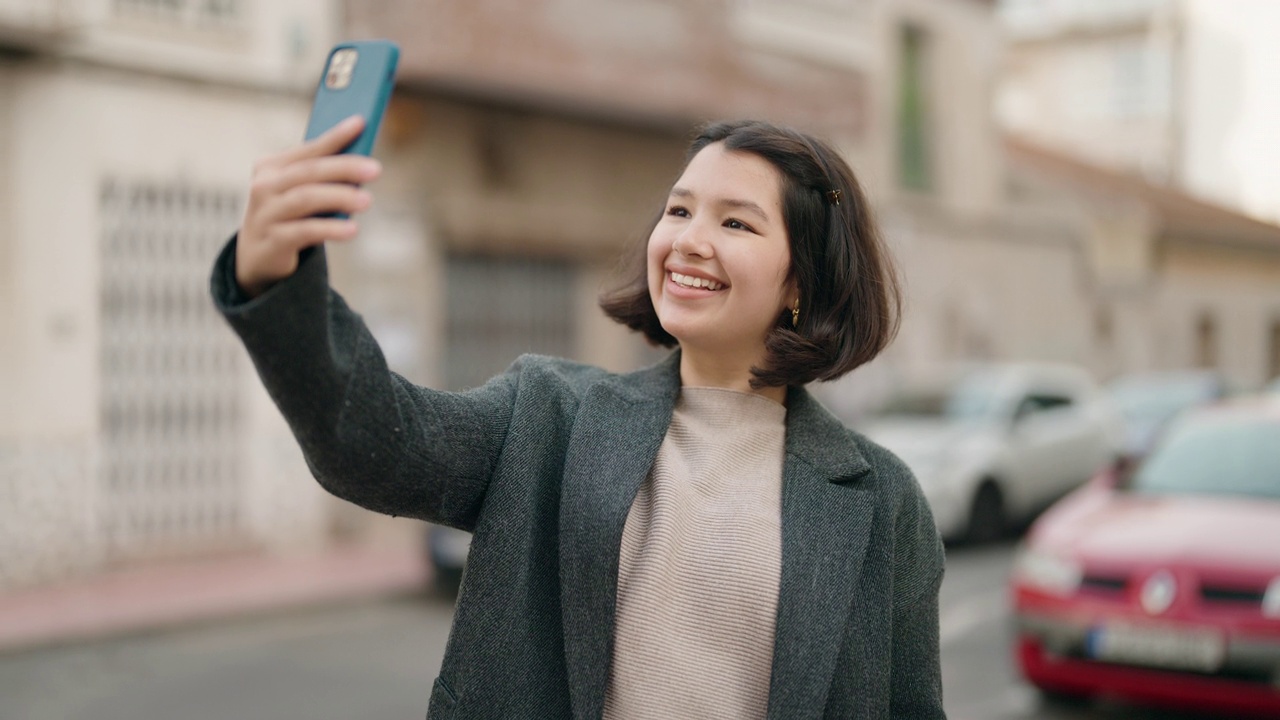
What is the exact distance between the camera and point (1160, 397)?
1770cm

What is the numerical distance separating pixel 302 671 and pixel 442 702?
5847mm

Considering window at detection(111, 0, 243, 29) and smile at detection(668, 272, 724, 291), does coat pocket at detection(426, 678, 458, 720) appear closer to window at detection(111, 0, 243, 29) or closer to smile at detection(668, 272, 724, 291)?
smile at detection(668, 272, 724, 291)

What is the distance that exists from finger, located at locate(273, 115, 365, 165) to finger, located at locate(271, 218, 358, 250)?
0.24 ft

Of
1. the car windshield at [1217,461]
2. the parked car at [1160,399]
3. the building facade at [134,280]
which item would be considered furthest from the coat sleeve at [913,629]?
the parked car at [1160,399]

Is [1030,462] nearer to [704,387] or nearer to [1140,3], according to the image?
[704,387]

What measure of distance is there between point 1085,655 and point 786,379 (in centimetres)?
452

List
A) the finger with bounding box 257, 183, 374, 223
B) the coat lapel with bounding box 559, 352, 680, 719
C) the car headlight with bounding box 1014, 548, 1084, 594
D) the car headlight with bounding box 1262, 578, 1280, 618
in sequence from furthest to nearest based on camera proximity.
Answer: the car headlight with bounding box 1014, 548, 1084, 594 < the car headlight with bounding box 1262, 578, 1280, 618 < the coat lapel with bounding box 559, 352, 680, 719 < the finger with bounding box 257, 183, 374, 223

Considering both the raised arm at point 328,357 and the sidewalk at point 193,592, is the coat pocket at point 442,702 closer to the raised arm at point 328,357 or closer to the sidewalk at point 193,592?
the raised arm at point 328,357

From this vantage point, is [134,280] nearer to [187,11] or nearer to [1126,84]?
[187,11]

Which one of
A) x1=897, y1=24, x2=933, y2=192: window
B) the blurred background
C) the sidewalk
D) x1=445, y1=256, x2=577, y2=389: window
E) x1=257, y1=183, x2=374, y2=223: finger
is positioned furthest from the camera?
x1=897, y1=24, x2=933, y2=192: window

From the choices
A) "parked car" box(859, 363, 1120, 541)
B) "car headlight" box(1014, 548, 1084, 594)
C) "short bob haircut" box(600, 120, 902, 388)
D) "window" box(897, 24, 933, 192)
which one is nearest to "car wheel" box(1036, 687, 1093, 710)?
"car headlight" box(1014, 548, 1084, 594)

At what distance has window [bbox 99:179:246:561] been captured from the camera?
10430mm

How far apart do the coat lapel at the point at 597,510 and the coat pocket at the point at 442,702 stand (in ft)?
0.54

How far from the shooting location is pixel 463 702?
180cm
